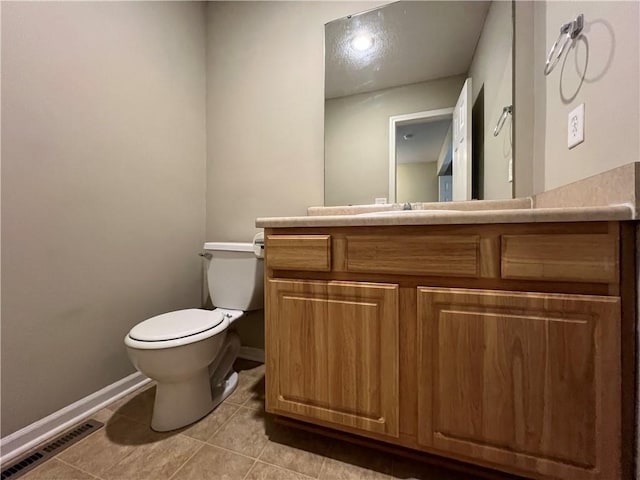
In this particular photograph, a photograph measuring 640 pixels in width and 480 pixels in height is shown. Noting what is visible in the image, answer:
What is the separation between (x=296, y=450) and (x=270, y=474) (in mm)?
126

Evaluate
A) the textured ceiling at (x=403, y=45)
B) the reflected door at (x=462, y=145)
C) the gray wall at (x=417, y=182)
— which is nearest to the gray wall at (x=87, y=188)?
the textured ceiling at (x=403, y=45)

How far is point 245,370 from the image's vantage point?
5.16ft

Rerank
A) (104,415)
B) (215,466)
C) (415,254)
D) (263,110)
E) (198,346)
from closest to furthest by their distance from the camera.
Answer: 1. (415,254)
2. (215,466)
3. (198,346)
4. (104,415)
5. (263,110)

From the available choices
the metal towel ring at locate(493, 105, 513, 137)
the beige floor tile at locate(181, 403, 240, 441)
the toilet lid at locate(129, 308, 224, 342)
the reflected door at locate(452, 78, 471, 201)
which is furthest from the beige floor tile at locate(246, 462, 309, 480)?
the metal towel ring at locate(493, 105, 513, 137)

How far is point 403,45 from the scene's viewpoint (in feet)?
4.52

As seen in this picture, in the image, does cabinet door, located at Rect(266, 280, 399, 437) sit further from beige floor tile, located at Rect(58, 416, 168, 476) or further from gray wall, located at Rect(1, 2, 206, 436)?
gray wall, located at Rect(1, 2, 206, 436)

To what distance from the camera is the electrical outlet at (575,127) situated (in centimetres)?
85

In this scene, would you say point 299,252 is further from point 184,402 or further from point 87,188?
point 87,188

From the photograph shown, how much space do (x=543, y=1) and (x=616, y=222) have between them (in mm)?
1085

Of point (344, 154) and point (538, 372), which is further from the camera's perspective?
point (344, 154)

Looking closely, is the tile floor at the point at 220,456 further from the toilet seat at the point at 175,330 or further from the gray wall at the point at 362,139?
the gray wall at the point at 362,139

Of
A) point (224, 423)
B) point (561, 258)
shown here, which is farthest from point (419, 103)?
point (224, 423)

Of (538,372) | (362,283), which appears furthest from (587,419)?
(362,283)

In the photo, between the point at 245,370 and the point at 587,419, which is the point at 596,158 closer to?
the point at 587,419
